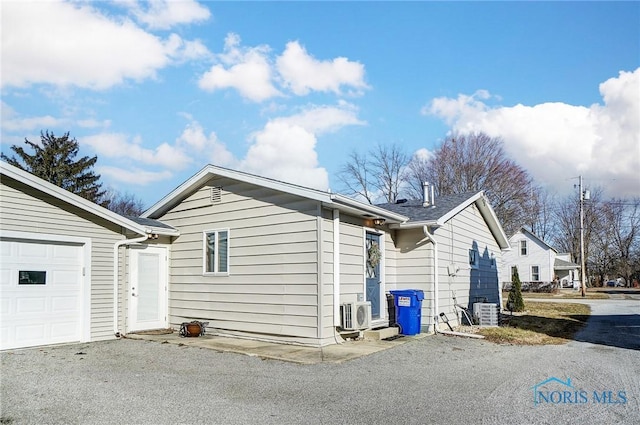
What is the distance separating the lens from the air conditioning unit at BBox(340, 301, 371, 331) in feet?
31.0

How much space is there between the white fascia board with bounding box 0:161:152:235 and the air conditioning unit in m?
4.93

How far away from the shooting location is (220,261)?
11156mm

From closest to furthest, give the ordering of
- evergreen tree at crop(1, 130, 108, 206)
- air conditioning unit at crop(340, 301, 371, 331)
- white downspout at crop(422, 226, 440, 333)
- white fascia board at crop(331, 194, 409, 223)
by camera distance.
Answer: white fascia board at crop(331, 194, 409, 223) → air conditioning unit at crop(340, 301, 371, 331) → white downspout at crop(422, 226, 440, 333) → evergreen tree at crop(1, 130, 108, 206)

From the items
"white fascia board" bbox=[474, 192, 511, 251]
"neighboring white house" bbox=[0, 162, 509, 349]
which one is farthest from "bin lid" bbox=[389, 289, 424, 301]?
"white fascia board" bbox=[474, 192, 511, 251]

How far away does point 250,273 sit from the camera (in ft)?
34.1

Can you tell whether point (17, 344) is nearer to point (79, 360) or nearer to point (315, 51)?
point (79, 360)

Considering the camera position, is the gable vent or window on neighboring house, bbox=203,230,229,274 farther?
the gable vent

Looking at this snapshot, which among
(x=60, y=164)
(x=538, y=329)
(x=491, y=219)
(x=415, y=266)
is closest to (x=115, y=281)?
(x=415, y=266)

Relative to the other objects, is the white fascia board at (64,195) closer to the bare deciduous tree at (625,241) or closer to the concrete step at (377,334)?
the concrete step at (377,334)

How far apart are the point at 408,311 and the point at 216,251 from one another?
15.3ft

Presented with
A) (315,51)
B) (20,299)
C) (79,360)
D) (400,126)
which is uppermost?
(315,51)

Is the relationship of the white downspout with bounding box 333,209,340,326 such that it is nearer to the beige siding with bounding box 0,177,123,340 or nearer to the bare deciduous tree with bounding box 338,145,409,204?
the beige siding with bounding box 0,177,123,340

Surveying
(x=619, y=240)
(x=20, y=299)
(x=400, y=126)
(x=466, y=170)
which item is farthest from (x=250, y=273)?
(x=619, y=240)

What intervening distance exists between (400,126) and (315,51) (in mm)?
4958
